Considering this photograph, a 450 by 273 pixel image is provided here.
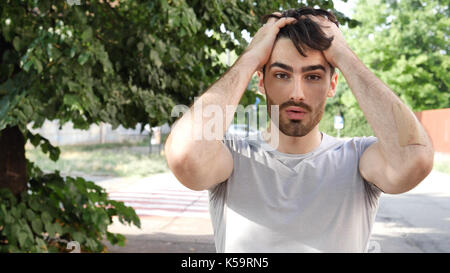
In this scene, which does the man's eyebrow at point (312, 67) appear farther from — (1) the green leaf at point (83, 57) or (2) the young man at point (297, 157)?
(1) the green leaf at point (83, 57)

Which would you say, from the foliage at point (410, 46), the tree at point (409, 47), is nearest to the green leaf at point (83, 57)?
the tree at point (409, 47)

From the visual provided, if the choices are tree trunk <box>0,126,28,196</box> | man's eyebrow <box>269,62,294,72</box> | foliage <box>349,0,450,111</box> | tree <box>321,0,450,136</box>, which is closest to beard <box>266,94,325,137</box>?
man's eyebrow <box>269,62,294,72</box>

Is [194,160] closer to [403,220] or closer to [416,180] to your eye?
[416,180]

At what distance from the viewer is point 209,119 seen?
1522 mm

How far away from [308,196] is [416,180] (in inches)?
12.8

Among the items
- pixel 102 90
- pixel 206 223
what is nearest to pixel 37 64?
pixel 102 90

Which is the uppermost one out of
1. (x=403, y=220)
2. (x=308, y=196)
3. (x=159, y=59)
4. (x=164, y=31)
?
(x=164, y=31)

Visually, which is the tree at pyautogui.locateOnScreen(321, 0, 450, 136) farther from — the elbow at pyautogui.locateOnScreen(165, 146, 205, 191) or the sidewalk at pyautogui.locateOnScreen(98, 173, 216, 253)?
the elbow at pyautogui.locateOnScreen(165, 146, 205, 191)

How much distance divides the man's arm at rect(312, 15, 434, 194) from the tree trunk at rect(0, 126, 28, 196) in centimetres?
399

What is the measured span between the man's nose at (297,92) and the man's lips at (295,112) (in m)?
0.03

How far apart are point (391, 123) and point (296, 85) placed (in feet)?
1.00

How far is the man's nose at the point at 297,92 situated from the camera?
1.55m

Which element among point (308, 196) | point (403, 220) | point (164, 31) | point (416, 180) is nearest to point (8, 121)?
point (164, 31)

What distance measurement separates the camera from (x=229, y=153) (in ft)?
5.35
